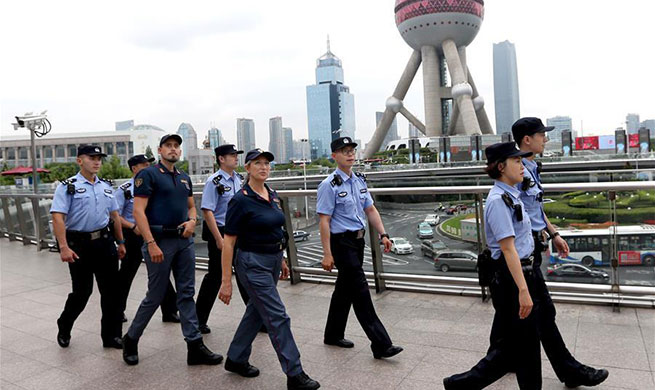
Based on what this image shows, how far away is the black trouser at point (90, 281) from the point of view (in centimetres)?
497

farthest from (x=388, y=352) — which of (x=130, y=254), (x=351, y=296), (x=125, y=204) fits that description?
(x=125, y=204)

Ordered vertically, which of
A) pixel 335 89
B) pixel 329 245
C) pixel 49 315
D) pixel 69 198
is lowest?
pixel 49 315

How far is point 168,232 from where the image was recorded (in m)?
4.44

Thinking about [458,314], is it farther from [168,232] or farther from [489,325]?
[168,232]

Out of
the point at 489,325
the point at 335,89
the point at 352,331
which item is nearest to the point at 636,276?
the point at 489,325

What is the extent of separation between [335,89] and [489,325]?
15915 cm

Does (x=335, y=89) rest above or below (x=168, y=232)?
above

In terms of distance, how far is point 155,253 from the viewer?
429 centimetres

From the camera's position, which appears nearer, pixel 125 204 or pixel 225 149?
pixel 225 149

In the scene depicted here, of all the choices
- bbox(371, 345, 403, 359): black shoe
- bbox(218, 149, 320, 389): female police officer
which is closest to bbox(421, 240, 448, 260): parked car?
bbox(371, 345, 403, 359): black shoe

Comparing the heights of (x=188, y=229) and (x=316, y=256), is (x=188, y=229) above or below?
above

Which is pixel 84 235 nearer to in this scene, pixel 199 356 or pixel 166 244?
pixel 166 244

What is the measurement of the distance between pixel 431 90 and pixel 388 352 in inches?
3625

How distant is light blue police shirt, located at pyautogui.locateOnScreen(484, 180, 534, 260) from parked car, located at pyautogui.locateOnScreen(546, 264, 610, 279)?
2.10 meters
